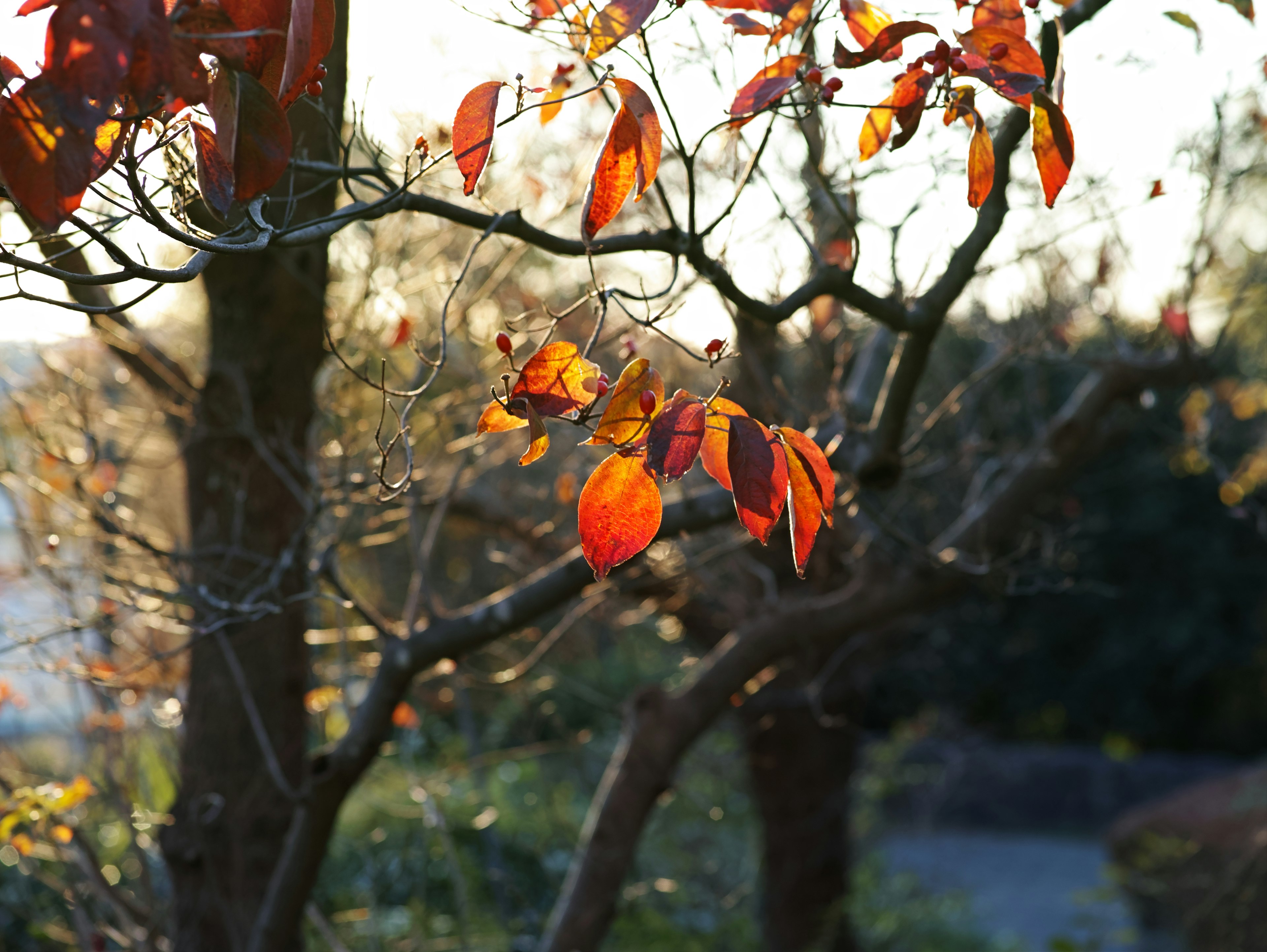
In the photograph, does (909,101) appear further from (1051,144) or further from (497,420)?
(497,420)

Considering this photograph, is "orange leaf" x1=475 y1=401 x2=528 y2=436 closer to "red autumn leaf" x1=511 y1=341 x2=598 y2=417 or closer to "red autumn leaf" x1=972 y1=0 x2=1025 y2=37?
"red autumn leaf" x1=511 y1=341 x2=598 y2=417

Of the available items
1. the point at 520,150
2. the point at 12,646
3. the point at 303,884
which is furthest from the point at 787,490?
the point at 520,150

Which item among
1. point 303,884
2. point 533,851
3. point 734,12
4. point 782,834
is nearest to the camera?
point 734,12

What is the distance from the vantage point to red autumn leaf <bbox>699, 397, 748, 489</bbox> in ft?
3.98

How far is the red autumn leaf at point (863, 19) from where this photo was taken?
157cm

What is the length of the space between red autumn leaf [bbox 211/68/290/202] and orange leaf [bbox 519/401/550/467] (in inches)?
14.7

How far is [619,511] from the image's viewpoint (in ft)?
3.95

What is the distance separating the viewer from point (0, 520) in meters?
4.27

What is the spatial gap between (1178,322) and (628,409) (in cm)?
307

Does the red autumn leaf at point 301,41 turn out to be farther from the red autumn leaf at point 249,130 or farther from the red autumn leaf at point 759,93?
the red autumn leaf at point 759,93

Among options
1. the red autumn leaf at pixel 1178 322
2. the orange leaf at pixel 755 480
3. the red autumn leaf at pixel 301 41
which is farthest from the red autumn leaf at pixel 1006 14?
the red autumn leaf at pixel 1178 322

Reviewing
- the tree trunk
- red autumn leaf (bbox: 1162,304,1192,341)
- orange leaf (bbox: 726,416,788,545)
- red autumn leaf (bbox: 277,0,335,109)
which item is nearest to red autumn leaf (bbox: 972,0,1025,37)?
orange leaf (bbox: 726,416,788,545)

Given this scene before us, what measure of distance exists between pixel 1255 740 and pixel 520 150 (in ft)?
28.3

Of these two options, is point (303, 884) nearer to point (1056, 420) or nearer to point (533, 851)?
point (1056, 420)
